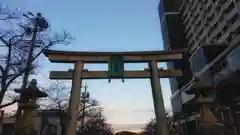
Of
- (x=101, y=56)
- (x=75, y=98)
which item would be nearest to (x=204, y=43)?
(x=101, y=56)

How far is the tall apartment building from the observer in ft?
74.0

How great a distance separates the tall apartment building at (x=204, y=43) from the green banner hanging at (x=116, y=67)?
4.60 metres

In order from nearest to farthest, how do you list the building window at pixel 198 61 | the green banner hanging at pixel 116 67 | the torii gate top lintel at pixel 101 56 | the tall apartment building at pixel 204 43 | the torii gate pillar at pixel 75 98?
the torii gate pillar at pixel 75 98
the green banner hanging at pixel 116 67
the torii gate top lintel at pixel 101 56
the tall apartment building at pixel 204 43
the building window at pixel 198 61

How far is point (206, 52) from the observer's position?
32531 millimetres

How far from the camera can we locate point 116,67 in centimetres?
1493

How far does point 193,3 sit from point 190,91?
4053cm

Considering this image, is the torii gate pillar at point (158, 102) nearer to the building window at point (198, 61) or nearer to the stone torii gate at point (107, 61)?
the stone torii gate at point (107, 61)

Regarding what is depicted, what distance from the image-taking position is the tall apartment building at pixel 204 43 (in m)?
22.6

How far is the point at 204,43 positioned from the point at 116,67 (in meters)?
29.0

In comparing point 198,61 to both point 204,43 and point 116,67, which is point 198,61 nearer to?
point 204,43

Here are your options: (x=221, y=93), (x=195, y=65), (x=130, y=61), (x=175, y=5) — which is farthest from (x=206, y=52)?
(x=175, y=5)

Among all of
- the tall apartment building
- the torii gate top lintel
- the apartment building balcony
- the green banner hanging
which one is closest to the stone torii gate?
the torii gate top lintel

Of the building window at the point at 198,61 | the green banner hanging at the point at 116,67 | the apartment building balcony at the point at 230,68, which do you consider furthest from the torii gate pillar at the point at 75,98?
the building window at the point at 198,61

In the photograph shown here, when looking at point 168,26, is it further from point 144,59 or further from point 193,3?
point 144,59
